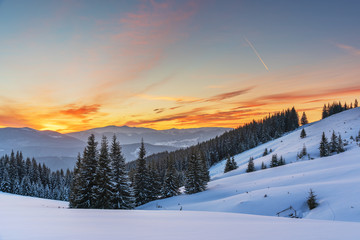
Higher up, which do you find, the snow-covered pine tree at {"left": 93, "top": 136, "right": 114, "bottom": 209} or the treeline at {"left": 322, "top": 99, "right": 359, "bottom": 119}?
the treeline at {"left": 322, "top": 99, "right": 359, "bottom": 119}

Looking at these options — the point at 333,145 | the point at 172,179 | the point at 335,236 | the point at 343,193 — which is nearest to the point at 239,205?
the point at 343,193

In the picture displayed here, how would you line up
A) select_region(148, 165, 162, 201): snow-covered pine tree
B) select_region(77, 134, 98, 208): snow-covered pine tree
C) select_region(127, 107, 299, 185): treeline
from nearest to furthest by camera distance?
select_region(77, 134, 98, 208): snow-covered pine tree, select_region(148, 165, 162, 201): snow-covered pine tree, select_region(127, 107, 299, 185): treeline

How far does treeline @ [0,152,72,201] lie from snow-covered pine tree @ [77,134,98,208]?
58.8 metres

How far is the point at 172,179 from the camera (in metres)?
39.5

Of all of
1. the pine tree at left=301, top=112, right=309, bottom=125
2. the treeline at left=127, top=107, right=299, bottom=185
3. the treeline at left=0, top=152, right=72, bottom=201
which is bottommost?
the treeline at left=0, top=152, right=72, bottom=201

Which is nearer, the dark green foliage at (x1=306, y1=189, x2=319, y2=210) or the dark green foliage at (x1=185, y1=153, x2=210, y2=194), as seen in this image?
the dark green foliage at (x1=306, y1=189, x2=319, y2=210)

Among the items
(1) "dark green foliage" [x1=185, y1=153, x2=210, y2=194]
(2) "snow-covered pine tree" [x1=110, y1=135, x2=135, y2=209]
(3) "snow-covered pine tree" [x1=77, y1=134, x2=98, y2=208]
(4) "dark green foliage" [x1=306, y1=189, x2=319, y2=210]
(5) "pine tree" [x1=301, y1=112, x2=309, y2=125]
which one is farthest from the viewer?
(5) "pine tree" [x1=301, y1=112, x2=309, y2=125]

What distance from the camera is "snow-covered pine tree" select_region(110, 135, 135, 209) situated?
22.8 meters

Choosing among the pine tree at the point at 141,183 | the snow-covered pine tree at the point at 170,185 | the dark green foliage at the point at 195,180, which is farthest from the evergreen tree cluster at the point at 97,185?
the dark green foliage at the point at 195,180

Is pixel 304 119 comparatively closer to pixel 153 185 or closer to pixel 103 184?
pixel 153 185

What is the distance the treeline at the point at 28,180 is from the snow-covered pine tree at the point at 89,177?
58786 millimetres

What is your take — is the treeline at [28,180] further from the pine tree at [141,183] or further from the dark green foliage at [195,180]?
the dark green foliage at [195,180]

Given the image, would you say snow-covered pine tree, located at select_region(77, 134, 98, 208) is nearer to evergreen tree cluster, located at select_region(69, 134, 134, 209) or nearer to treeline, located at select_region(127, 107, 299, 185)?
evergreen tree cluster, located at select_region(69, 134, 134, 209)

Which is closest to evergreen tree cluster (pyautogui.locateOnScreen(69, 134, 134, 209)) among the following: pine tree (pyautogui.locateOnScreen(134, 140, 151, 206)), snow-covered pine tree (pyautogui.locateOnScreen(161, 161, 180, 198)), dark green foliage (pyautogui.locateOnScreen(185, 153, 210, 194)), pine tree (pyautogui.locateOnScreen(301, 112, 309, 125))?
pine tree (pyautogui.locateOnScreen(134, 140, 151, 206))
